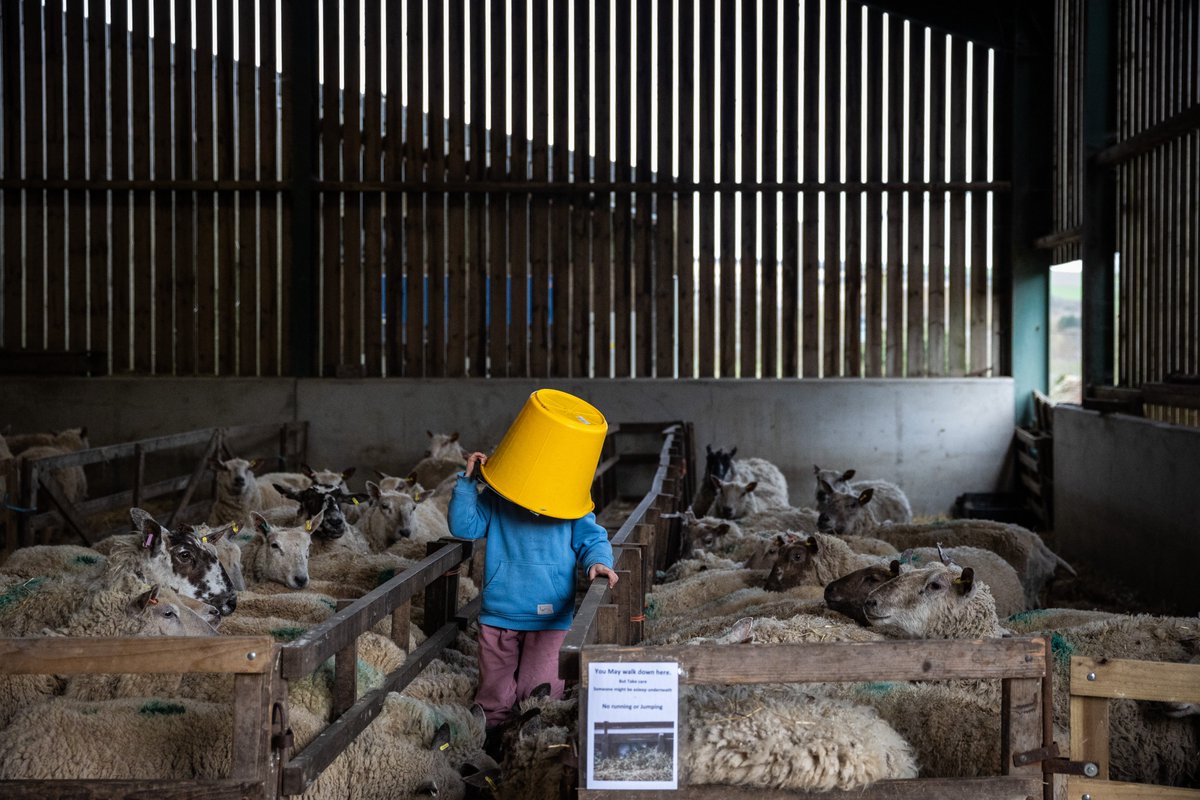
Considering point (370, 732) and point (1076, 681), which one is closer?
point (1076, 681)

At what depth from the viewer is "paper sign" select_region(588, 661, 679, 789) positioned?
2582 millimetres

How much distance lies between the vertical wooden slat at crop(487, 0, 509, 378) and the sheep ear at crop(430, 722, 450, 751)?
9.81 metres

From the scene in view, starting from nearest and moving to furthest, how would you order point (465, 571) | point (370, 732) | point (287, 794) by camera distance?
point (287, 794)
point (370, 732)
point (465, 571)

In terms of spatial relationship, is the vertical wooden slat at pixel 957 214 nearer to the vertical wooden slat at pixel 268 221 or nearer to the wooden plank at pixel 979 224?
the wooden plank at pixel 979 224

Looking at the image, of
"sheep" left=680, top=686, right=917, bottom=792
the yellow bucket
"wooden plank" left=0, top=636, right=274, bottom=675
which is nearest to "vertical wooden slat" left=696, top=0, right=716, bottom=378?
the yellow bucket

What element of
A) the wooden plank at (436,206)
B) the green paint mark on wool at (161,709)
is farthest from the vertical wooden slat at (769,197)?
the green paint mark on wool at (161,709)

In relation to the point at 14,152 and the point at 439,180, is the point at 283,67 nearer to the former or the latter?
the point at 439,180

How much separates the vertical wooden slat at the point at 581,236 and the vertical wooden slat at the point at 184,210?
3.86 meters

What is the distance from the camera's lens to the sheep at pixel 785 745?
2.70m

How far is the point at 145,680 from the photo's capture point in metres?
4.01

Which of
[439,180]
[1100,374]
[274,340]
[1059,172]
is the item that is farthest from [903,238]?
[274,340]

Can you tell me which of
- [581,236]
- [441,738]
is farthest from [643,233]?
[441,738]

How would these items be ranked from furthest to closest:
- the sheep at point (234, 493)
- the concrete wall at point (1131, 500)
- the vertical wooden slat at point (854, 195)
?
the vertical wooden slat at point (854, 195)
the sheep at point (234, 493)
the concrete wall at point (1131, 500)

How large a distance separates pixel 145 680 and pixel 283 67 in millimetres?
11369
